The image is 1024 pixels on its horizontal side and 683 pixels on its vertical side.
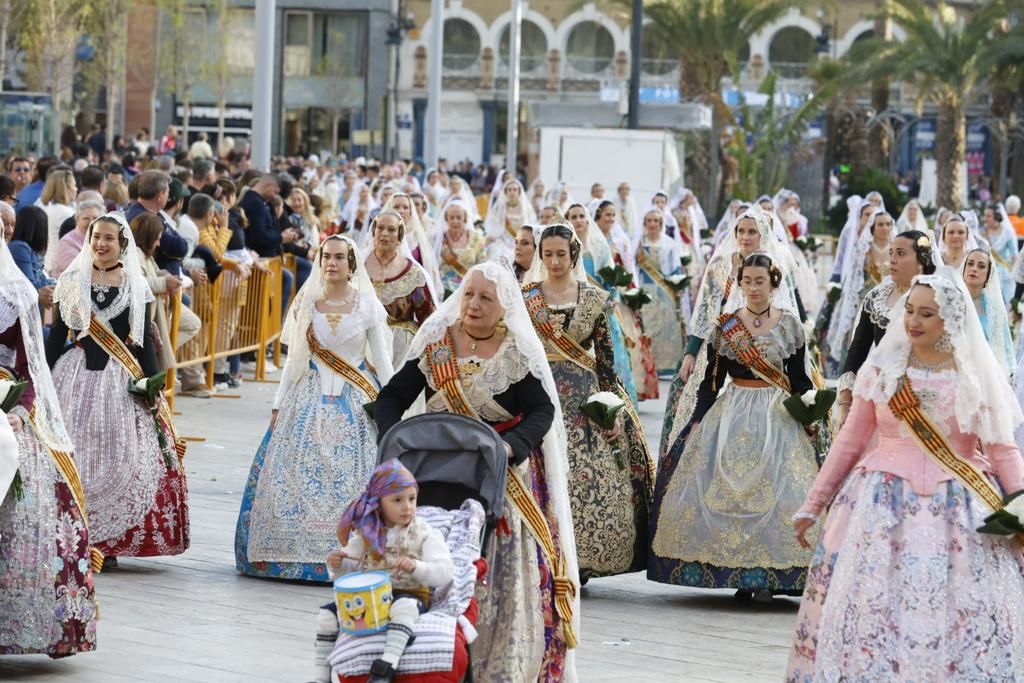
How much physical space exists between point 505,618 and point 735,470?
9.61 ft

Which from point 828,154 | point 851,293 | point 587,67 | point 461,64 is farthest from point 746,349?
point 587,67

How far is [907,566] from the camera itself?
6793 millimetres

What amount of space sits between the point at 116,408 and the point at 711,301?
3.05 m

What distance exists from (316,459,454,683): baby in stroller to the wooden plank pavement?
5.97 ft

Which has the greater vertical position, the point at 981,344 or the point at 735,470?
the point at 981,344

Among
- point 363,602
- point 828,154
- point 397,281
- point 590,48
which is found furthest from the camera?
point 590,48

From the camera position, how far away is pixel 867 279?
17.6m

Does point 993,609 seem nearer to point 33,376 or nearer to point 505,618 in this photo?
point 505,618

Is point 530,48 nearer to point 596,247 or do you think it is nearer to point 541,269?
point 596,247

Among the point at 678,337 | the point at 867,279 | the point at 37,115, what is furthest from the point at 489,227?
the point at 37,115

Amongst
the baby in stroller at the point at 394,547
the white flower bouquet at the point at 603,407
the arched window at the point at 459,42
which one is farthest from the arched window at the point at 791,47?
the baby in stroller at the point at 394,547

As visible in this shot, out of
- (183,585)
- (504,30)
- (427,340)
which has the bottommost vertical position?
(183,585)

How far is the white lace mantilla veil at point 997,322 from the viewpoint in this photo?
12289 mm

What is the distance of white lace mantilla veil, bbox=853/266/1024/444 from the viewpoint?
22.8 ft
